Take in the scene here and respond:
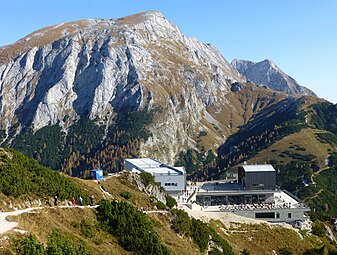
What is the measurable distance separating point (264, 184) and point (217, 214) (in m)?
38.4

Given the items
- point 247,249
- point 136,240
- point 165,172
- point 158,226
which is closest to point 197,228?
point 158,226

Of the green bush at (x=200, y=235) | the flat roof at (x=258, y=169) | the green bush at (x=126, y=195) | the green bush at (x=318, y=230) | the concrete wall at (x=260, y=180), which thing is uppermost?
the flat roof at (x=258, y=169)

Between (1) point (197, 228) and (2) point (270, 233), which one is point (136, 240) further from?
(2) point (270, 233)

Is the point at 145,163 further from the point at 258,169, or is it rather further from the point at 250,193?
the point at 258,169

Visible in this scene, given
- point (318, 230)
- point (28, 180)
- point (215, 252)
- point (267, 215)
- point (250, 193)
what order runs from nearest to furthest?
point (28, 180)
point (215, 252)
point (318, 230)
point (267, 215)
point (250, 193)

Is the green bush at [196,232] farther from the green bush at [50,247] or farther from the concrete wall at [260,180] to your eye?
the concrete wall at [260,180]

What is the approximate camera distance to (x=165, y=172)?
11506 cm

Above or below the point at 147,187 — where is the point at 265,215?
below

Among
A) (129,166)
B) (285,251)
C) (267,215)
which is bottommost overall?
(285,251)

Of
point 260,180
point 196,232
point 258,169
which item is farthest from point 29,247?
point 258,169

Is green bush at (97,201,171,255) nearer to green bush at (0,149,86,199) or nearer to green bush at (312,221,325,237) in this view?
green bush at (0,149,86,199)

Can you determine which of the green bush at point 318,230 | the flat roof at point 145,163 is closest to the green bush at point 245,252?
the green bush at point 318,230

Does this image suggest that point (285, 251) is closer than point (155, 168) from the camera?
Yes

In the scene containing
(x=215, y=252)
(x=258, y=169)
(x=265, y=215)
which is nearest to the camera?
(x=215, y=252)
